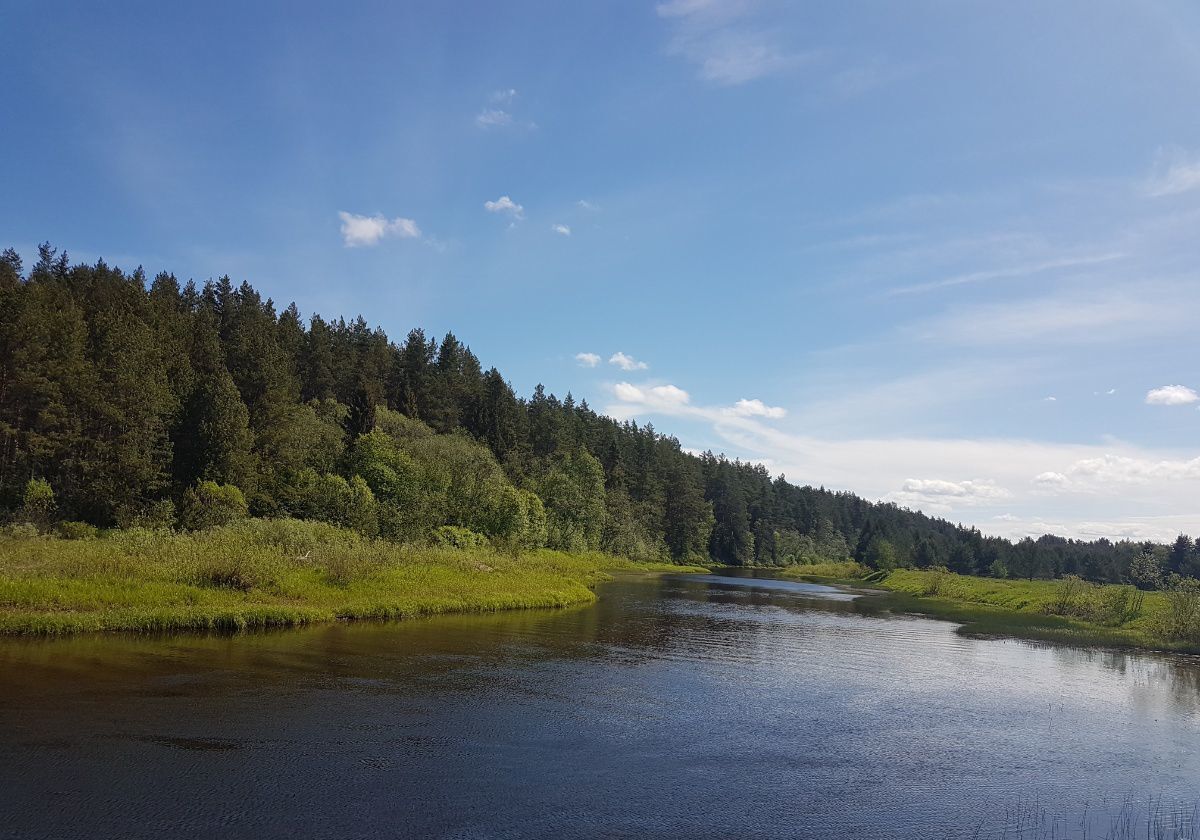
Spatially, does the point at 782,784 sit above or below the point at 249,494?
below

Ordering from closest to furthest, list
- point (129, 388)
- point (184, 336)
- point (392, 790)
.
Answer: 1. point (392, 790)
2. point (129, 388)
3. point (184, 336)

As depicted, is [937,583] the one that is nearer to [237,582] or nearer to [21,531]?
[237,582]

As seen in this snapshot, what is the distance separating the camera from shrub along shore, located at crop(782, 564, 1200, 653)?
5566 cm

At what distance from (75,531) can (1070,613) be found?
90.5 m

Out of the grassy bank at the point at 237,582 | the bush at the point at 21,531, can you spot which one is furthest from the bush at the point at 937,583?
the bush at the point at 21,531

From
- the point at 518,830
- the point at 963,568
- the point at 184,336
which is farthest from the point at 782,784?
the point at 963,568

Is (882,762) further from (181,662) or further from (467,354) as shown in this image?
(467,354)

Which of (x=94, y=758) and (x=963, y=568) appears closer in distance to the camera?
(x=94, y=758)

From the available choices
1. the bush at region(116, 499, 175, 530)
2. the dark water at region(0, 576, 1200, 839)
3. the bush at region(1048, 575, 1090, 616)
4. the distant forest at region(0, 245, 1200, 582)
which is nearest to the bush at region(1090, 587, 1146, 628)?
the bush at region(1048, 575, 1090, 616)

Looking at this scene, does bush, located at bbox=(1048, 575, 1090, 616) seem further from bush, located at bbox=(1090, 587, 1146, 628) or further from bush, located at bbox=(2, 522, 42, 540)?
bush, located at bbox=(2, 522, 42, 540)

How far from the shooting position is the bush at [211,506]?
195ft

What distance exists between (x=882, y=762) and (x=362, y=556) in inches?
1479

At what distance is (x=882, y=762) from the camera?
22.0 metres

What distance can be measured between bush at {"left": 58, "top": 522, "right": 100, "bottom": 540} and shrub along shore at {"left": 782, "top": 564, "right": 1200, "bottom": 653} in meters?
69.8
